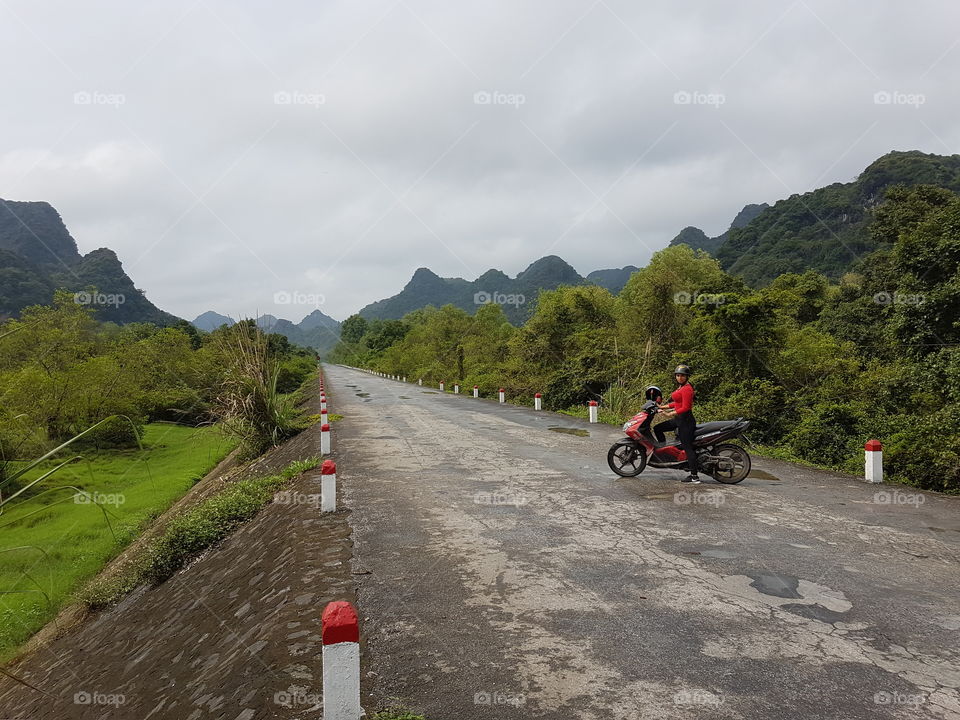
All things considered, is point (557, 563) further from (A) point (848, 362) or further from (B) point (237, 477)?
(A) point (848, 362)

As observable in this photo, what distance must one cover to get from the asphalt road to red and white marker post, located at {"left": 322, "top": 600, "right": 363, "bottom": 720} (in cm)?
50

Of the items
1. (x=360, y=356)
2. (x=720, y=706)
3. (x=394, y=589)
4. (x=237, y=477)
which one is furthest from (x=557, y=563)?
(x=360, y=356)

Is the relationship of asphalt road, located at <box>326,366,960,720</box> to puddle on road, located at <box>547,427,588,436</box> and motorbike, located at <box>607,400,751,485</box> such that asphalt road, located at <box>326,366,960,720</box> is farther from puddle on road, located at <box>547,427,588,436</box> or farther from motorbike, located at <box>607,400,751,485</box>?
puddle on road, located at <box>547,427,588,436</box>

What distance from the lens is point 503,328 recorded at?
46.5m

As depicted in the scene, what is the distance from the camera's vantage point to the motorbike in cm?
809

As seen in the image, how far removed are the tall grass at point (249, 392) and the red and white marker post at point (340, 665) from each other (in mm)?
11248

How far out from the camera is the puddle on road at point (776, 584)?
432cm

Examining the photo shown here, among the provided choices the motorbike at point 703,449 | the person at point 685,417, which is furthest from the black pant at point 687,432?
the motorbike at point 703,449

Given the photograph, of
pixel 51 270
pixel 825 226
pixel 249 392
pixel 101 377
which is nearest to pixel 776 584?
pixel 249 392

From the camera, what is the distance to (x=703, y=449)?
8.31 meters

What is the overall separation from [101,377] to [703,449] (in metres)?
26.4

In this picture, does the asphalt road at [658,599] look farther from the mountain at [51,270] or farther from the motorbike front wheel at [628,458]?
the mountain at [51,270]

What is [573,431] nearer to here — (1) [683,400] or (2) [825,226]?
(1) [683,400]

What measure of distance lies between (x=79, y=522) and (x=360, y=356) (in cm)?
10876
